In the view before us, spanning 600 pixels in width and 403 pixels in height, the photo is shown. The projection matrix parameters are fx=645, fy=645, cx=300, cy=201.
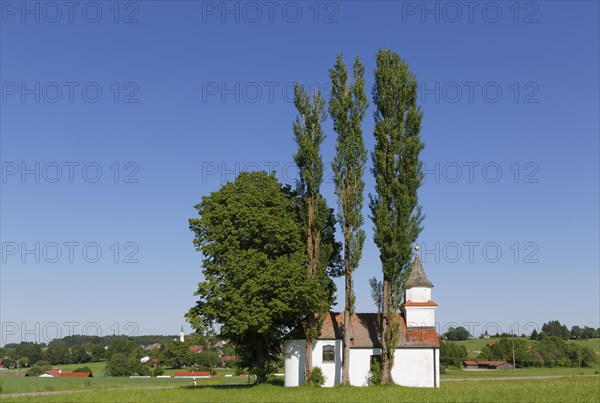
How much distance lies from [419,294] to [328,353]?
8656 millimetres

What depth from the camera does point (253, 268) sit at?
138ft

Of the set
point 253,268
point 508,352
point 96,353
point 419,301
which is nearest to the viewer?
point 253,268

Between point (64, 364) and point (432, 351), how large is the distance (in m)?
114

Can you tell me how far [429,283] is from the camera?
1933 inches

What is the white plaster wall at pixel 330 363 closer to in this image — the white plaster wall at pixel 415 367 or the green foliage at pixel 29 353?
the white plaster wall at pixel 415 367

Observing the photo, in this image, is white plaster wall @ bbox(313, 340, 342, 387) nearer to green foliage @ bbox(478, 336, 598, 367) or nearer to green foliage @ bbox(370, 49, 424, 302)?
green foliage @ bbox(370, 49, 424, 302)

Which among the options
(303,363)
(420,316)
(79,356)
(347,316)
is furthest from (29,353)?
(347,316)

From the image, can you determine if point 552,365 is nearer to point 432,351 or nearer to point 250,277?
point 432,351

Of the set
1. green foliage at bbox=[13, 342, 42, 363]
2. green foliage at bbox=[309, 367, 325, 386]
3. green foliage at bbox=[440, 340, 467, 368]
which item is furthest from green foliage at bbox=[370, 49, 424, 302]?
green foliage at bbox=[13, 342, 42, 363]

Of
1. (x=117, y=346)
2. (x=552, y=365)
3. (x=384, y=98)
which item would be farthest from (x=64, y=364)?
(x=384, y=98)

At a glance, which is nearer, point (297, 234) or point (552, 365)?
point (297, 234)

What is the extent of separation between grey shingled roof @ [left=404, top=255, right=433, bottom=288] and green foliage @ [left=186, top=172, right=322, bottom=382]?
9.54 meters

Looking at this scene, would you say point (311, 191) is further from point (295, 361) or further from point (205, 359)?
point (205, 359)

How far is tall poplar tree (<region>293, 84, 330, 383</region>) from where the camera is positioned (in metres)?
44.4
